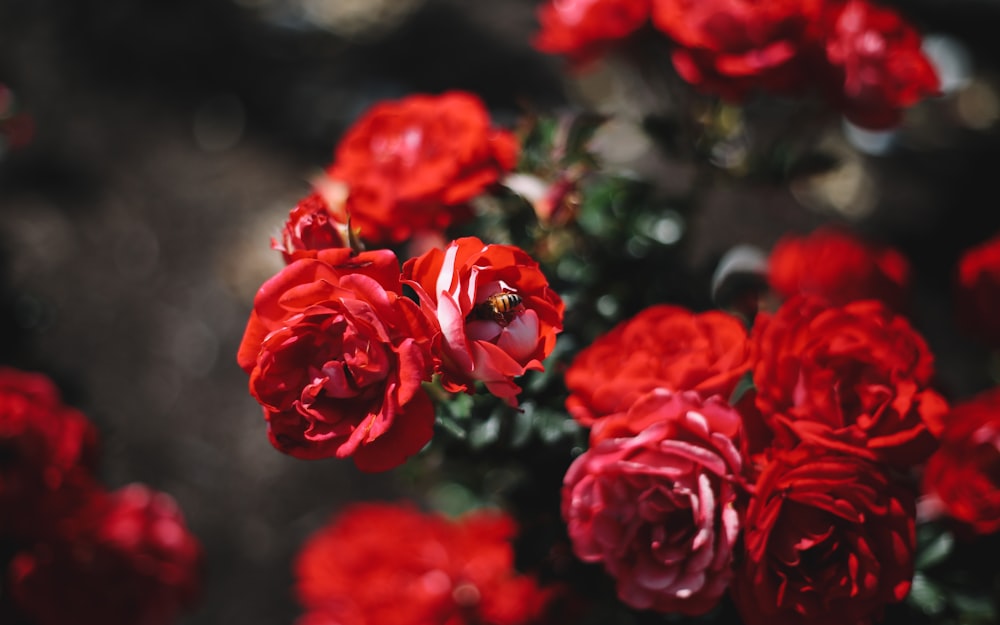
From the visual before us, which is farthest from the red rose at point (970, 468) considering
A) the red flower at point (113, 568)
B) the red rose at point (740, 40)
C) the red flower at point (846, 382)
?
the red flower at point (113, 568)

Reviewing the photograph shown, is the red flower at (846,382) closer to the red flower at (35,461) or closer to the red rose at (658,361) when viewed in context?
the red rose at (658,361)

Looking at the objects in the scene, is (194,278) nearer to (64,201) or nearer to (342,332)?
(64,201)

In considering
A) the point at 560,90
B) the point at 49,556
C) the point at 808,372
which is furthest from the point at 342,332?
the point at 560,90

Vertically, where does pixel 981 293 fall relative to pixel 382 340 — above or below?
below

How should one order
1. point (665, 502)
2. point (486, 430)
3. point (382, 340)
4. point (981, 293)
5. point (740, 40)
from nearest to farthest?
1. point (382, 340)
2. point (665, 502)
3. point (486, 430)
4. point (740, 40)
5. point (981, 293)

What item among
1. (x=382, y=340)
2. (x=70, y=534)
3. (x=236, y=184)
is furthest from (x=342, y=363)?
(x=236, y=184)

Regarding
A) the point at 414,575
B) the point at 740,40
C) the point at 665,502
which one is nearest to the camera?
the point at 665,502

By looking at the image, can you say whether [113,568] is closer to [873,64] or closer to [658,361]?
[658,361]

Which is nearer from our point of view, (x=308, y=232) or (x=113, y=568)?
(x=308, y=232)
